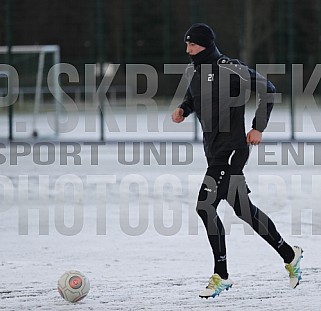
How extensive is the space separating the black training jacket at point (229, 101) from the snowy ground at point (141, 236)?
867 mm

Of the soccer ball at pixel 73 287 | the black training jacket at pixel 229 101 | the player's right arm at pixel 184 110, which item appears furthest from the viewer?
the player's right arm at pixel 184 110

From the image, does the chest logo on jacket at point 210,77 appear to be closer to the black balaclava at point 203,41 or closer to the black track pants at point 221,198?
the black balaclava at point 203,41

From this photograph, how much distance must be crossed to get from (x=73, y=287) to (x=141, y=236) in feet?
7.18

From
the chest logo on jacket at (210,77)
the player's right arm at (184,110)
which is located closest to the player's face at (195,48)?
the chest logo on jacket at (210,77)

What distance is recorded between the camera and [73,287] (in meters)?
5.09

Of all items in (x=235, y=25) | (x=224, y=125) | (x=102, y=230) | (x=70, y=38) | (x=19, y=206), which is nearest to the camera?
(x=224, y=125)

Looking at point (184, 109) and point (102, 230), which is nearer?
point (184, 109)

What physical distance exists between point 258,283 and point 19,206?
375cm

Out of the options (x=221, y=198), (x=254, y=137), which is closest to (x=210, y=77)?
(x=254, y=137)

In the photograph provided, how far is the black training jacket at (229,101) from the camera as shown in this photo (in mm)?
5367

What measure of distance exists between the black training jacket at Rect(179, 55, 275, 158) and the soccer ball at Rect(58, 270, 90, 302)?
1.01 meters

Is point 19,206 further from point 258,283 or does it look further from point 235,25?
point 235,25

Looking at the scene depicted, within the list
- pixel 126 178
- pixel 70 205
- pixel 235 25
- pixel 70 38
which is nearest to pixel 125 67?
pixel 70 38

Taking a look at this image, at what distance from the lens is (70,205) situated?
8.83 meters
